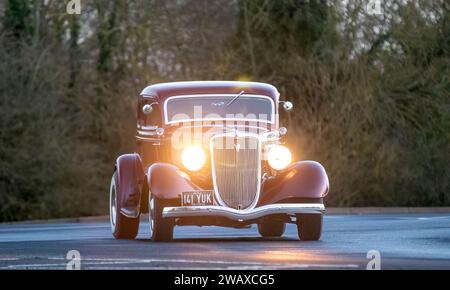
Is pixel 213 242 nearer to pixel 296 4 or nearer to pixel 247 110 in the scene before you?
pixel 247 110

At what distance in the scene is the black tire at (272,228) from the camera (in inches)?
793

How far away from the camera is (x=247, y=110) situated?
767 inches

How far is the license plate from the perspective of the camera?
57.2 ft

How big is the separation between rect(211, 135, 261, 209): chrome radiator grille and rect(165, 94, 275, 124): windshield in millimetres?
1233

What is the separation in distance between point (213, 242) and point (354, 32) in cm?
2230

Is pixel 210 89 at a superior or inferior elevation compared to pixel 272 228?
superior

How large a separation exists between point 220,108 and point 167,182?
6.63ft

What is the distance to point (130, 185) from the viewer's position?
18953 mm

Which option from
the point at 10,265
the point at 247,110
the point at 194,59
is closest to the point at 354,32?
the point at 194,59
